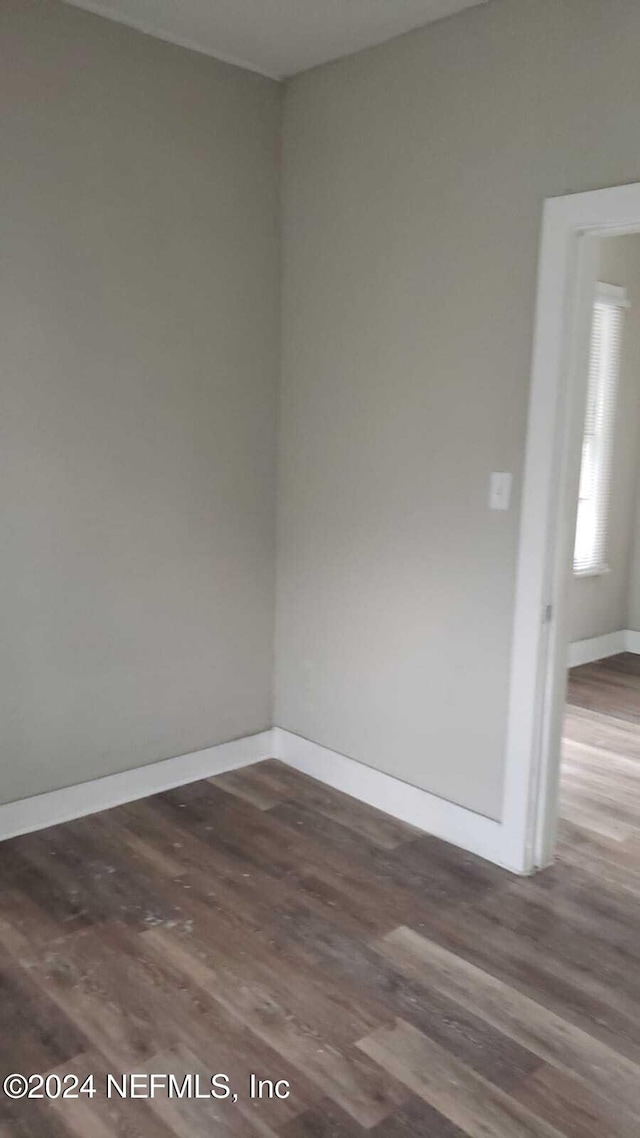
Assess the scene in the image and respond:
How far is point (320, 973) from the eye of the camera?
8.23 ft

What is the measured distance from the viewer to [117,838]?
126 inches

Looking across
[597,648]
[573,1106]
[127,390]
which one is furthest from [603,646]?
[573,1106]

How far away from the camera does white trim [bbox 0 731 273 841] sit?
10.6ft

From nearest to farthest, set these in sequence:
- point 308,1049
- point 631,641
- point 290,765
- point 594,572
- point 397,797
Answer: point 308,1049, point 397,797, point 290,765, point 594,572, point 631,641

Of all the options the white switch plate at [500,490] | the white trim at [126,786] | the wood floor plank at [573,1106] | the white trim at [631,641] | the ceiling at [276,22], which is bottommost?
the wood floor plank at [573,1106]

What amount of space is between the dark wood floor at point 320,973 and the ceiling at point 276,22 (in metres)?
2.72

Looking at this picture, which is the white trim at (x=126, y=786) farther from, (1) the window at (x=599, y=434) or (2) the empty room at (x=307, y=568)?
(1) the window at (x=599, y=434)

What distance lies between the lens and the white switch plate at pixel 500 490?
2.97m

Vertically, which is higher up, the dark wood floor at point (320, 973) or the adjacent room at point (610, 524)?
the adjacent room at point (610, 524)

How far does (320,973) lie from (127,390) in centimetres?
200

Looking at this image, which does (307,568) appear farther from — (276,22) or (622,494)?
(622,494)

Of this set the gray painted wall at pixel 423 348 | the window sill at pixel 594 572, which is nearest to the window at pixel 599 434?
the window sill at pixel 594 572

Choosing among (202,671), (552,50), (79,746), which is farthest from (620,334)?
(79,746)

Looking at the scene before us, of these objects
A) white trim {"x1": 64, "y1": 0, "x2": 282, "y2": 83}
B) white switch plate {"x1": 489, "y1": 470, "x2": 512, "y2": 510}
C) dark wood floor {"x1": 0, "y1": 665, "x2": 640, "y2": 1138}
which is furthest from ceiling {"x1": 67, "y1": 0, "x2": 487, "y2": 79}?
dark wood floor {"x1": 0, "y1": 665, "x2": 640, "y2": 1138}
